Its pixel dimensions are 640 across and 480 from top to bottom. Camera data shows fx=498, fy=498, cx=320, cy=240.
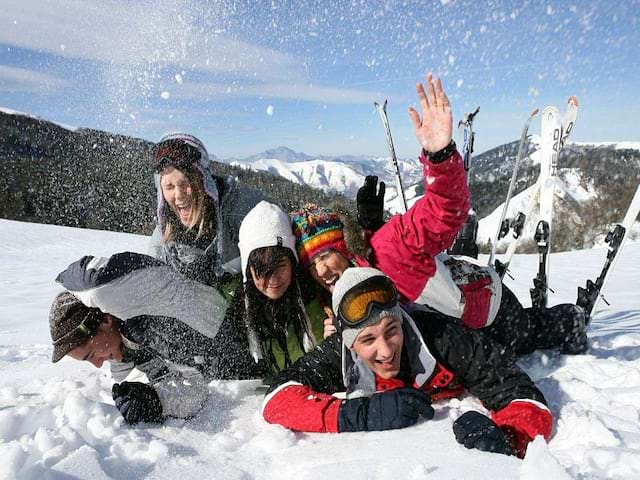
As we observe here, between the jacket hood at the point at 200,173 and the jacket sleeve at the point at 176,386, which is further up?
the jacket hood at the point at 200,173

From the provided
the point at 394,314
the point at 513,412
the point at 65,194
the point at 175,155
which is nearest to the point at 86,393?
the point at 175,155

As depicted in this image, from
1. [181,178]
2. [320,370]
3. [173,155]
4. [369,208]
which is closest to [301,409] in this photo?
[320,370]

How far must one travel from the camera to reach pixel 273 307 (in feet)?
8.36

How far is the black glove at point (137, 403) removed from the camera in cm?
222

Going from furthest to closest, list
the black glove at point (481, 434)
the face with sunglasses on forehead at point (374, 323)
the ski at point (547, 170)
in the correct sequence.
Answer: the ski at point (547, 170), the face with sunglasses on forehead at point (374, 323), the black glove at point (481, 434)

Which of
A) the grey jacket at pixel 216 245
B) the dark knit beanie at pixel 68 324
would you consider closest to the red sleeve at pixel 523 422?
the grey jacket at pixel 216 245

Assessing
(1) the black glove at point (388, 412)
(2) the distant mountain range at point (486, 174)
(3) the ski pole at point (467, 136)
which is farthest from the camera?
(2) the distant mountain range at point (486, 174)

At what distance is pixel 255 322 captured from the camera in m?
2.57

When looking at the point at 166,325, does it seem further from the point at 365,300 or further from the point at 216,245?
the point at 365,300

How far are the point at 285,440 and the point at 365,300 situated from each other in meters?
0.66

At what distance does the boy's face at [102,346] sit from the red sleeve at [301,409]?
3.08 ft

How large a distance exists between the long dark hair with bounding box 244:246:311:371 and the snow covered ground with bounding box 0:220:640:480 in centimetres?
36

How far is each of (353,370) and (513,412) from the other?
68 cm

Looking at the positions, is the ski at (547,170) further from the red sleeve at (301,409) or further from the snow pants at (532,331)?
the red sleeve at (301,409)
